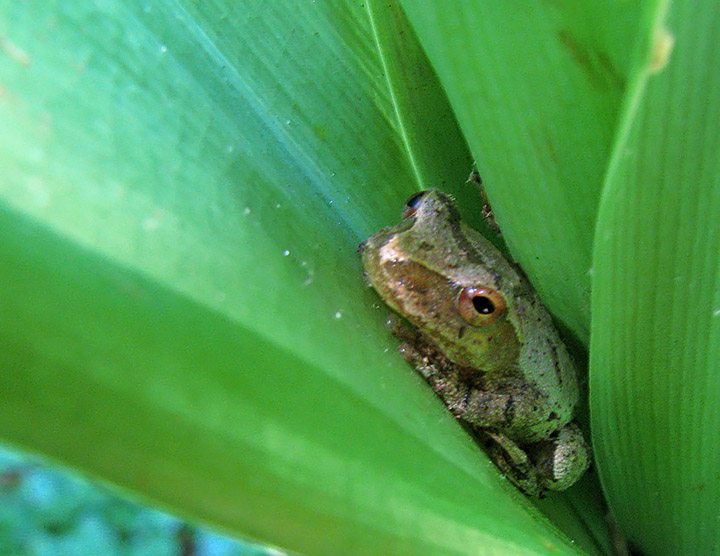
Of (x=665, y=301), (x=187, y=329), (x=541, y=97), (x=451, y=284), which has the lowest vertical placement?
(x=451, y=284)

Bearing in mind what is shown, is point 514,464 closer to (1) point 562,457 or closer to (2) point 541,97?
(1) point 562,457

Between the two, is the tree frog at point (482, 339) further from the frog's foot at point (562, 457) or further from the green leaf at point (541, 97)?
the green leaf at point (541, 97)

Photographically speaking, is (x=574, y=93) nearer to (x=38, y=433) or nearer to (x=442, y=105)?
(x=442, y=105)

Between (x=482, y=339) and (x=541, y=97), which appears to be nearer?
(x=541, y=97)

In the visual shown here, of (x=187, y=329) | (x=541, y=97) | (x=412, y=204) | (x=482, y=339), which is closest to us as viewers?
(x=187, y=329)

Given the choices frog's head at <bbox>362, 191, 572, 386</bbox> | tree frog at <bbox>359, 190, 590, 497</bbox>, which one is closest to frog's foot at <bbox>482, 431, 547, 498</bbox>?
tree frog at <bbox>359, 190, 590, 497</bbox>

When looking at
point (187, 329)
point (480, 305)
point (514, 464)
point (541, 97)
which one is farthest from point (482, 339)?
point (187, 329)

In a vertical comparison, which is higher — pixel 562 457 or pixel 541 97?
pixel 541 97

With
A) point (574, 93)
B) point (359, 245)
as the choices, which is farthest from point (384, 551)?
point (359, 245)
